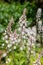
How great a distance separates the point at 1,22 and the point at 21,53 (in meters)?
1.79

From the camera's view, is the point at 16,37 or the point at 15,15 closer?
the point at 16,37

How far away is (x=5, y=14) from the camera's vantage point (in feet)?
29.5

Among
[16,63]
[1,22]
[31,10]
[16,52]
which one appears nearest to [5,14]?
[1,22]

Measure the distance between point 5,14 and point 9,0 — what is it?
2604mm

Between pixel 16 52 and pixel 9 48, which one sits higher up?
pixel 9 48

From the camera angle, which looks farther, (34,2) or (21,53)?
(34,2)

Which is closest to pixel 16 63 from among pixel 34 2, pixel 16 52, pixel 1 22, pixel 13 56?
pixel 13 56

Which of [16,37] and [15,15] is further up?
[16,37]

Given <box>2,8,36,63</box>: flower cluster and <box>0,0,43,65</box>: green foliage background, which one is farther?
<box>0,0,43,65</box>: green foliage background

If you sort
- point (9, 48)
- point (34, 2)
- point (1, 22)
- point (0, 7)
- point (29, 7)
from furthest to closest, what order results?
point (34, 2), point (29, 7), point (0, 7), point (1, 22), point (9, 48)

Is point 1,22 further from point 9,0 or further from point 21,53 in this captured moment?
point 9,0

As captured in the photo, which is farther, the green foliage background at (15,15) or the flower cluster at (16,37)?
the green foliage background at (15,15)

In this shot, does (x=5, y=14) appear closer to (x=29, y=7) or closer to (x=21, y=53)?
(x=29, y=7)

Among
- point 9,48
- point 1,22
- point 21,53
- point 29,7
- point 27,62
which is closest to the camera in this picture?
point 9,48
